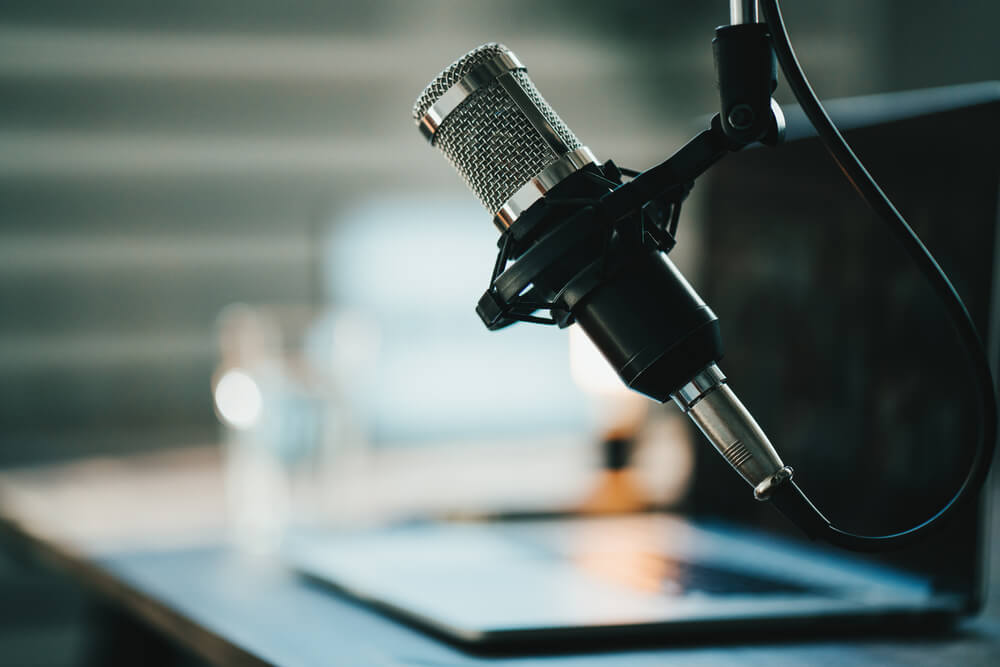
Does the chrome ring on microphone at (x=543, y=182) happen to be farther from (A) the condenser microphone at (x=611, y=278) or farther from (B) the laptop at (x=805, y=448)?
(B) the laptop at (x=805, y=448)

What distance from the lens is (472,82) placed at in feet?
1.07

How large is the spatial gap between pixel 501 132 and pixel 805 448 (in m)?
0.31

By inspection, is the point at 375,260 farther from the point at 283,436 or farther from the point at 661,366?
the point at 661,366

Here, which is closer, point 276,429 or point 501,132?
point 501,132

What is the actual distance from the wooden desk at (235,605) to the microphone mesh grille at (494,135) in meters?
0.17

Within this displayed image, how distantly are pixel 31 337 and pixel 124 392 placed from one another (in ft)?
0.82

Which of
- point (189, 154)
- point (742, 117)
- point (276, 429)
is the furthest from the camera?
point (189, 154)

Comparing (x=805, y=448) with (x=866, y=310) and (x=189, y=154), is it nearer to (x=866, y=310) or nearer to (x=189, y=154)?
(x=866, y=310)

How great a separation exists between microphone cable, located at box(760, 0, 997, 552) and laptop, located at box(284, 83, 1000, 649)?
0.30 ft

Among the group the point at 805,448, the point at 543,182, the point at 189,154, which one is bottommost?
the point at 805,448

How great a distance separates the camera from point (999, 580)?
53 cm

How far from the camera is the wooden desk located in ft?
1.20

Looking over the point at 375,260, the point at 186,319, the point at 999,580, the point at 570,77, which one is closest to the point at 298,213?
the point at 375,260

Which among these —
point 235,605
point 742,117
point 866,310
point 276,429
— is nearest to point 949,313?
point 742,117
